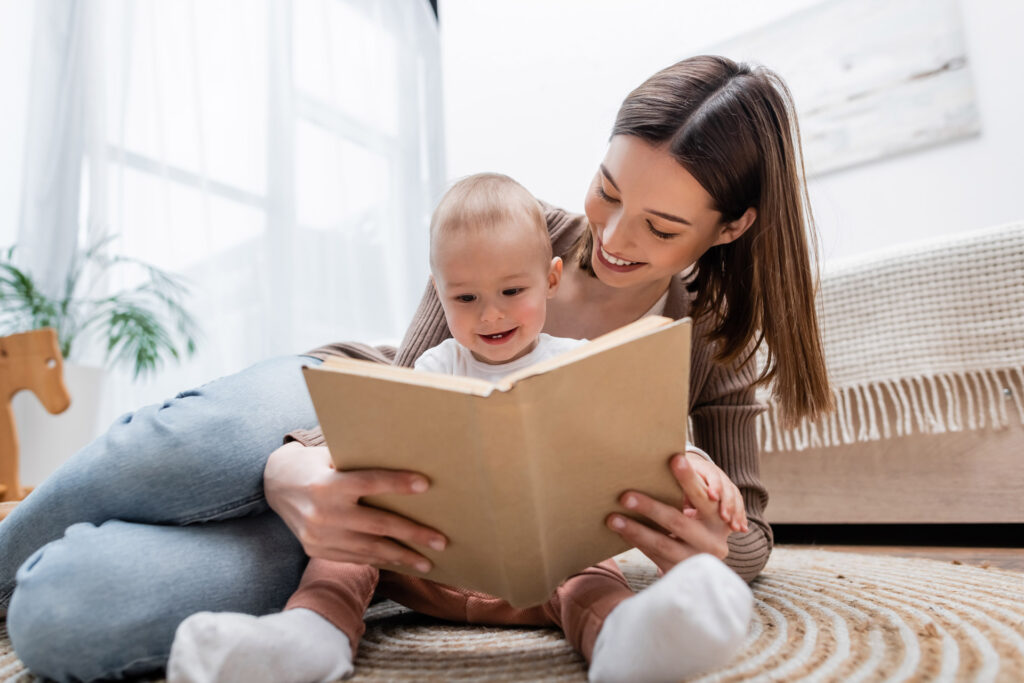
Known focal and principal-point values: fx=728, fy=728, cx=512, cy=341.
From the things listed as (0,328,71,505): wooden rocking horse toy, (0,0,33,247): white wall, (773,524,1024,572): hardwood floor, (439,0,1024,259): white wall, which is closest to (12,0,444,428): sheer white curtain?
(0,0,33,247): white wall

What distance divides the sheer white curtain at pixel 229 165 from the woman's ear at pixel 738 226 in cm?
202

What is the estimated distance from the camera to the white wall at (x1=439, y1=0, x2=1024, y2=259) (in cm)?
210

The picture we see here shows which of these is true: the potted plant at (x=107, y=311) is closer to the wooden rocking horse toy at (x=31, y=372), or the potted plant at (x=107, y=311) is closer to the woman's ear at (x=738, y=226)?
the wooden rocking horse toy at (x=31, y=372)

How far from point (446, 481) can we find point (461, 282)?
32 cm

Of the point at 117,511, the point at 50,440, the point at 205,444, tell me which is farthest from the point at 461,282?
the point at 50,440

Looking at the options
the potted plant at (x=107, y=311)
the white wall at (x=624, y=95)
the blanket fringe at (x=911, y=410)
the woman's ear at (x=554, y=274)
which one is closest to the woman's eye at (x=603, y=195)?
the woman's ear at (x=554, y=274)

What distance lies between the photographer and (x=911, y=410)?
4.33ft

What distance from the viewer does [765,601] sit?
2.75 ft

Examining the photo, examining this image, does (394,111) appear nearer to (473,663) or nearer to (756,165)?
(756,165)

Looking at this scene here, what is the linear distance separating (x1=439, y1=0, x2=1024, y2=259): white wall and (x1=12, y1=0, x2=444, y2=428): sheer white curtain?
43 cm

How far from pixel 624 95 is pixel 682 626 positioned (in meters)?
2.64

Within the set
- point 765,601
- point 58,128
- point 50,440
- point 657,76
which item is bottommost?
point 765,601

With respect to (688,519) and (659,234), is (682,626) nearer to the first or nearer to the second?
(688,519)

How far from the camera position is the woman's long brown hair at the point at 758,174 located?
2.97ft
